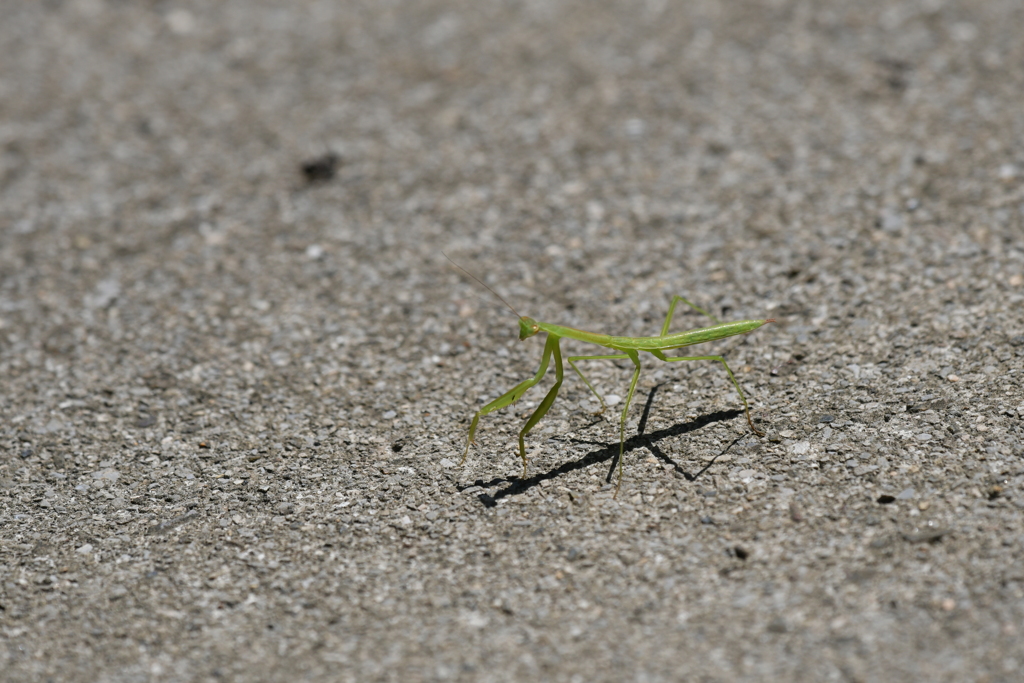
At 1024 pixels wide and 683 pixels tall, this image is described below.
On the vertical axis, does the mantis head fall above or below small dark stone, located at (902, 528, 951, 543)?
above

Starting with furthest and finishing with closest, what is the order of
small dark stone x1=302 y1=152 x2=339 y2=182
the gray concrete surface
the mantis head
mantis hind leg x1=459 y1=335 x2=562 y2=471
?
small dark stone x1=302 y1=152 x2=339 y2=182
the mantis head
mantis hind leg x1=459 y1=335 x2=562 y2=471
the gray concrete surface

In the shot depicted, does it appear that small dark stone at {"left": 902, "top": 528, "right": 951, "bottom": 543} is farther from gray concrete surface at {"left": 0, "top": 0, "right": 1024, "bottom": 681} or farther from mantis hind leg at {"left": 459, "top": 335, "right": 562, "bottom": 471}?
mantis hind leg at {"left": 459, "top": 335, "right": 562, "bottom": 471}

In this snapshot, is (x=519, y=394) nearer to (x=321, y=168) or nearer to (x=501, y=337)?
(x=501, y=337)

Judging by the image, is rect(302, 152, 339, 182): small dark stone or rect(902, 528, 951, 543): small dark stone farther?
rect(302, 152, 339, 182): small dark stone

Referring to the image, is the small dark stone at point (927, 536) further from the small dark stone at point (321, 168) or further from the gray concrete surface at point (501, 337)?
the small dark stone at point (321, 168)

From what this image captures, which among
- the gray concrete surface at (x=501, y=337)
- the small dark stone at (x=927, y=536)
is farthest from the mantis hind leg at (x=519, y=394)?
the small dark stone at (x=927, y=536)

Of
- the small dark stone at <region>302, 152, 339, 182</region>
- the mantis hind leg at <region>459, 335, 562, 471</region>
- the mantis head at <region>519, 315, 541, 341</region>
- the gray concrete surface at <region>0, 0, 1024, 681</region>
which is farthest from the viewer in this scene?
the small dark stone at <region>302, 152, 339, 182</region>

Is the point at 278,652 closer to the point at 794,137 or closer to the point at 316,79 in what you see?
the point at 794,137

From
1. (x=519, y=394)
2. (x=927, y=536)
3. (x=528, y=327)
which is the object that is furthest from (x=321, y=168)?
(x=927, y=536)

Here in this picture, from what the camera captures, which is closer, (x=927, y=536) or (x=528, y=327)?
(x=927, y=536)

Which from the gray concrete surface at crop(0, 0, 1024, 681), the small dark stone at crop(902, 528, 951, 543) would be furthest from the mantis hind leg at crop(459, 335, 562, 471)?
A: the small dark stone at crop(902, 528, 951, 543)
